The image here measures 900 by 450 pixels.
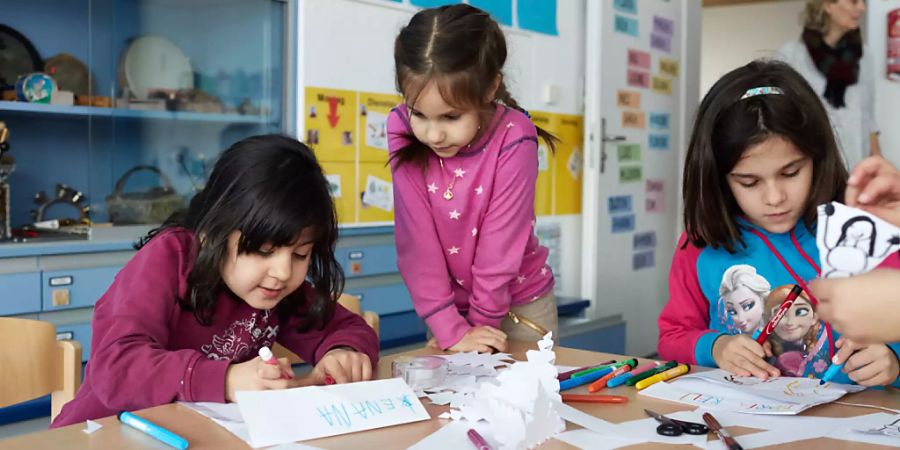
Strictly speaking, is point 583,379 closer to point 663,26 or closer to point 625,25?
point 625,25

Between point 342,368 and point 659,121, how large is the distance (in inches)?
153

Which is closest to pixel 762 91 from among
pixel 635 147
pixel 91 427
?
pixel 91 427

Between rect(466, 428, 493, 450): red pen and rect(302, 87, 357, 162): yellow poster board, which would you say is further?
rect(302, 87, 357, 162): yellow poster board

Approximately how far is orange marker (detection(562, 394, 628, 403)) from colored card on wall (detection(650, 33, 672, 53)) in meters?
3.87

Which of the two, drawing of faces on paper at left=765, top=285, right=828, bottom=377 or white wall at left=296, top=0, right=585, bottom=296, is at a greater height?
white wall at left=296, top=0, right=585, bottom=296

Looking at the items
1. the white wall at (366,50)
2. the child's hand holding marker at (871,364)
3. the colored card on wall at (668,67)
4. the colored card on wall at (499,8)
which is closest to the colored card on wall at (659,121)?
the colored card on wall at (668,67)

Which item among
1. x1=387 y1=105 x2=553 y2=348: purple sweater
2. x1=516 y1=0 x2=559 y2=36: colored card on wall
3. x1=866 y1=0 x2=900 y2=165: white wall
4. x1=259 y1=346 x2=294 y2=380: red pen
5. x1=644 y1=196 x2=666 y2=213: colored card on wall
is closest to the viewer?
x1=259 y1=346 x2=294 y2=380: red pen

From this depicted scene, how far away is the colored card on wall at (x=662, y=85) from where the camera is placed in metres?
4.76

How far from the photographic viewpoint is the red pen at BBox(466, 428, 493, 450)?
87cm

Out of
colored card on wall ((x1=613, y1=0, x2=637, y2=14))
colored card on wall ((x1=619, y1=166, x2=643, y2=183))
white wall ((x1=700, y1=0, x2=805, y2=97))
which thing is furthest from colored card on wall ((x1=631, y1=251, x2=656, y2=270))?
white wall ((x1=700, y1=0, x2=805, y2=97))

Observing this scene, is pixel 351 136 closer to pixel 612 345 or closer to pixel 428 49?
pixel 612 345

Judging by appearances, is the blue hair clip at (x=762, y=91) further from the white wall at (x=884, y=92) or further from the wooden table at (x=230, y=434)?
the white wall at (x=884, y=92)

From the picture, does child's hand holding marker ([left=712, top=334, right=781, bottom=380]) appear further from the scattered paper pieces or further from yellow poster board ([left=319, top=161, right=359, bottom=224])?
yellow poster board ([left=319, top=161, right=359, bottom=224])

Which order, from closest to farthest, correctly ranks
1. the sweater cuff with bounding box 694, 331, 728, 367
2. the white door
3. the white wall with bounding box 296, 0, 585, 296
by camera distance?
the sweater cuff with bounding box 694, 331, 728, 367 → the white wall with bounding box 296, 0, 585, 296 → the white door
